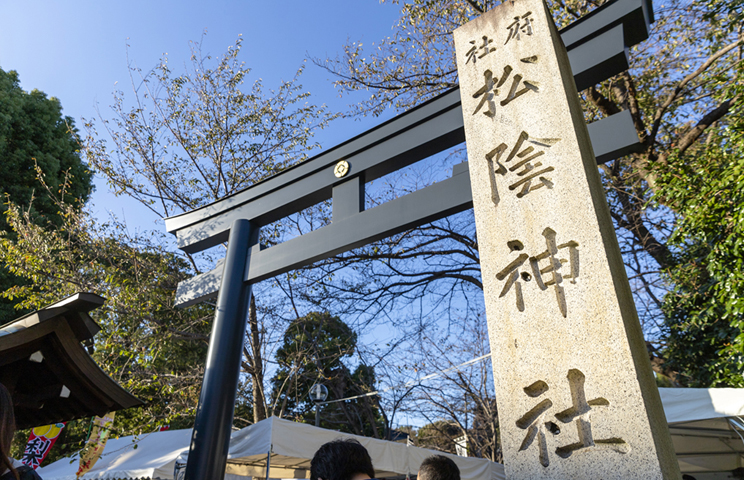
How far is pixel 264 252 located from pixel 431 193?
5.73ft

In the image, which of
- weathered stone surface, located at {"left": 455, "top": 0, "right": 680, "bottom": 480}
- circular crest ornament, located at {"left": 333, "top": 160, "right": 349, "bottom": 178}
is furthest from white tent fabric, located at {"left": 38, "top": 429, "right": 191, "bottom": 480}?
weathered stone surface, located at {"left": 455, "top": 0, "right": 680, "bottom": 480}

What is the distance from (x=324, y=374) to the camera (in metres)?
8.32

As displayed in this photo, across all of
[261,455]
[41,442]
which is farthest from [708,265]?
[41,442]

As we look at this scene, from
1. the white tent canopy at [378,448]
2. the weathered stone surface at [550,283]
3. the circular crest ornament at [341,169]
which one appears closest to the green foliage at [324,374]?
the white tent canopy at [378,448]

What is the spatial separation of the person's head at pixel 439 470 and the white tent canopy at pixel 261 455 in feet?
10.0

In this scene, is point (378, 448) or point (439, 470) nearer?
point (439, 470)

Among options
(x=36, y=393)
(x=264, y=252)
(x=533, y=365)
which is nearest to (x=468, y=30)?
(x=533, y=365)

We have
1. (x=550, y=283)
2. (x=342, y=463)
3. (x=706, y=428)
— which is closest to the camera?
(x=342, y=463)

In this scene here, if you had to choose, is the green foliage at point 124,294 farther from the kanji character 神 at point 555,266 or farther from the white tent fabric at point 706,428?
the white tent fabric at point 706,428

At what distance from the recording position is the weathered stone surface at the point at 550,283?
166 centimetres

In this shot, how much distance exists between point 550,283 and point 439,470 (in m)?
1.15

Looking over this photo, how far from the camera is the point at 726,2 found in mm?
5363

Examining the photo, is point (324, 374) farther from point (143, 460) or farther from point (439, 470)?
point (439, 470)

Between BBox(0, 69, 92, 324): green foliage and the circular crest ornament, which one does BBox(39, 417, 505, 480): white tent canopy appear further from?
BBox(0, 69, 92, 324): green foliage
